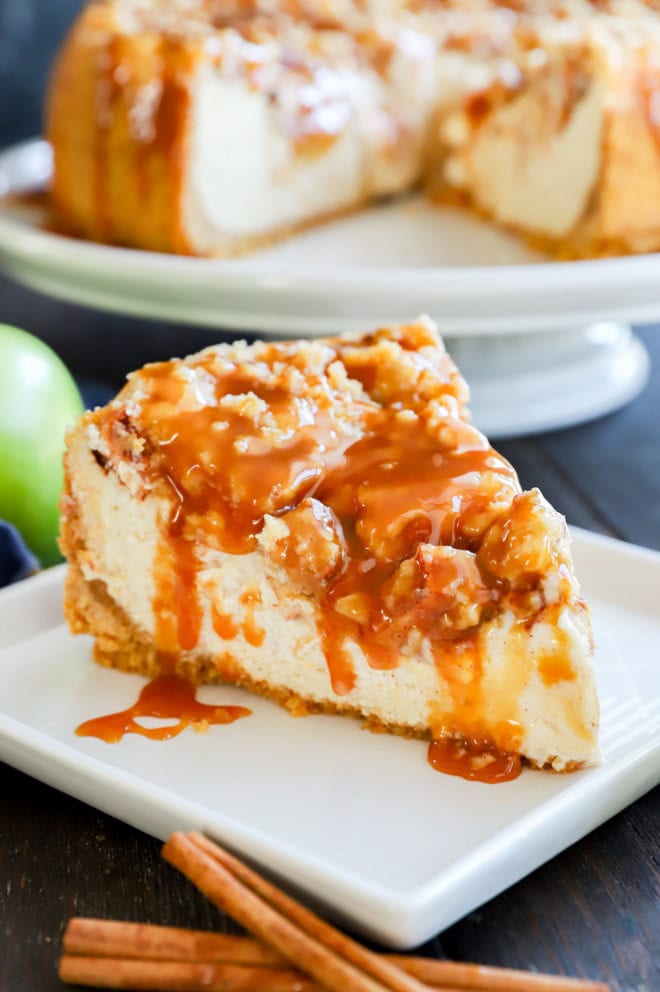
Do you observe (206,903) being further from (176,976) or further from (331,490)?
(331,490)

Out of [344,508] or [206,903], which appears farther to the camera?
[344,508]

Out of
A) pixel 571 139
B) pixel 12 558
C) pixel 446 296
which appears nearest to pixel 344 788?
pixel 12 558

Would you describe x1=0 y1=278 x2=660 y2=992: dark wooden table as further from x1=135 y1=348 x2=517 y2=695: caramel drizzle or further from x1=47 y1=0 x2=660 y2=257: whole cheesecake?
x1=47 y1=0 x2=660 y2=257: whole cheesecake

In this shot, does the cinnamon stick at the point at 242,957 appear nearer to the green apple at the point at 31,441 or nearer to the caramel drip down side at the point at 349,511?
the caramel drip down side at the point at 349,511

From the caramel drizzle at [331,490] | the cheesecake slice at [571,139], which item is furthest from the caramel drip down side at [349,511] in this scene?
the cheesecake slice at [571,139]

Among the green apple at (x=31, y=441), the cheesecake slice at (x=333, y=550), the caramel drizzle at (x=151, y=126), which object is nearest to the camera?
the cheesecake slice at (x=333, y=550)

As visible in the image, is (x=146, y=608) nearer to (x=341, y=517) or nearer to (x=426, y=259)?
(x=341, y=517)

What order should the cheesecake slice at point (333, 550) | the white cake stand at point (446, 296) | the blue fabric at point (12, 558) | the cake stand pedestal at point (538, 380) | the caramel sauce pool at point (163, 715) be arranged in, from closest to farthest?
the cheesecake slice at point (333, 550) < the caramel sauce pool at point (163, 715) < the blue fabric at point (12, 558) < the white cake stand at point (446, 296) < the cake stand pedestal at point (538, 380)
